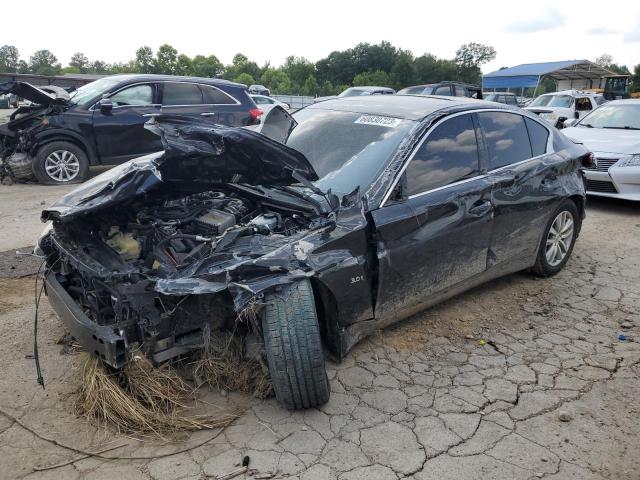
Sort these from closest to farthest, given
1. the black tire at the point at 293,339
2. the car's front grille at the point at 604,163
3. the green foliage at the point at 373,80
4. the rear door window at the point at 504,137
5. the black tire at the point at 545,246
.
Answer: the black tire at the point at 293,339
the rear door window at the point at 504,137
the black tire at the point at 545,246
the car's front grille at the point at 604,163
the green foliage at the point at 373,80

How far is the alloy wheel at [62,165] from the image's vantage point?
8.26 metres

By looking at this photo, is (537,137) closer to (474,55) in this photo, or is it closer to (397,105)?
(397,105)

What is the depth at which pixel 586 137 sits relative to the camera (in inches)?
319

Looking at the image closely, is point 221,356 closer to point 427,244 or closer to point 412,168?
point 427,244

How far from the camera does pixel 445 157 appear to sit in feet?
11.9

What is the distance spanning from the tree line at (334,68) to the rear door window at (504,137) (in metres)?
47.6

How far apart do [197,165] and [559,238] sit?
11.3 feet

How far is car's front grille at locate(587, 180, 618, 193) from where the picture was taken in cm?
723

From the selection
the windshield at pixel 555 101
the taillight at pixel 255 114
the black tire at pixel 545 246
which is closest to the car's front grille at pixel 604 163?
the black tire at pixel 545 246

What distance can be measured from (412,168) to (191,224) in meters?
1.54

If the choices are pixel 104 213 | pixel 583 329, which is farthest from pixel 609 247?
pixel 104 213

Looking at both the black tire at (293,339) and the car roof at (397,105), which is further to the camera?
the car roof at (397,105)

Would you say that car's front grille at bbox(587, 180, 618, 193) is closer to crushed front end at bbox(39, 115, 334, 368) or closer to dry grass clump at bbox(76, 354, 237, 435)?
crushed front end at bbox(39, 115, 334, 368)

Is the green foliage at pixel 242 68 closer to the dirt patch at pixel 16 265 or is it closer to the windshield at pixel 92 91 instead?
the windshield at pixel 92 91
